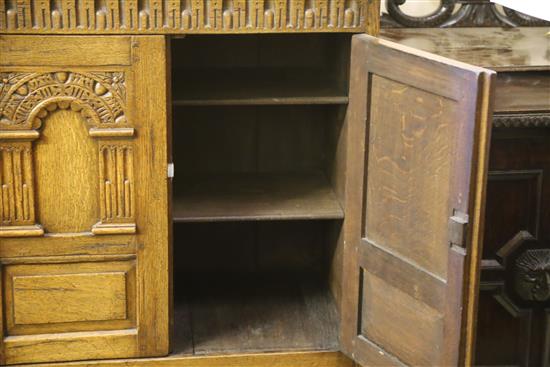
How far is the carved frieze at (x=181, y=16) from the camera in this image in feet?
6.34

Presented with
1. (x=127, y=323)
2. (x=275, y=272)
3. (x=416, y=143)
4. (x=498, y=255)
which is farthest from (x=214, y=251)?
(x=416, y=143)

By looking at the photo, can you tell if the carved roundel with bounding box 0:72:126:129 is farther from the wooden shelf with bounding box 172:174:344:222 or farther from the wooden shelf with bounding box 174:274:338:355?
the wooden shelf with bounding box 174:274:338:355

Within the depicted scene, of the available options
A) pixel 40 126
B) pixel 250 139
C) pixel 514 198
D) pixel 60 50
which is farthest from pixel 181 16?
pixel 514 198

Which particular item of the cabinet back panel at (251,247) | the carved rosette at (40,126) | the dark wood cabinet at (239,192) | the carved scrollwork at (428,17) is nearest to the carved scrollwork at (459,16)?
the carved scrollwork at (428,17)

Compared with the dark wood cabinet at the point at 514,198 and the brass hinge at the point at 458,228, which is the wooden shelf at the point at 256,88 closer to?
the dark wood cabinet at the point at 514,198

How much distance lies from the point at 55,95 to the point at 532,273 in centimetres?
118

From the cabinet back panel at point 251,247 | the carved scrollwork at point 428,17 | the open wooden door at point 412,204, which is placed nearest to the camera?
the open wooden door at point 412,204

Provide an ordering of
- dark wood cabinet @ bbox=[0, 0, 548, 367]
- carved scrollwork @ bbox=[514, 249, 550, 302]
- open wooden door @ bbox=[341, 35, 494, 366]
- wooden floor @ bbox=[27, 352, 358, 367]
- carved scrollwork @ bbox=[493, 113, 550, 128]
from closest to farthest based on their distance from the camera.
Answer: open wooden door @ bbox=[341, 35, 494, 366]
dark wood cabinet @ bbox=[0, 0, 548, 367]
carved scrollwork @ bbox=[493, 113, 550, 128]
wooden floor @ bbox=[27, 352, 358, 367]
carved scrollwork @ bbox=[514, 249, 550, 302]

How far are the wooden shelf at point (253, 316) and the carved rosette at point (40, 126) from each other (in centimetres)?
38

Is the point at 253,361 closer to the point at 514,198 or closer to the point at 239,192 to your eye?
the point at 239,192

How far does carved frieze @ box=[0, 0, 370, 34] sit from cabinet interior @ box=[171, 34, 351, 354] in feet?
0.67

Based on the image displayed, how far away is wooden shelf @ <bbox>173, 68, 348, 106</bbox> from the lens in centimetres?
215

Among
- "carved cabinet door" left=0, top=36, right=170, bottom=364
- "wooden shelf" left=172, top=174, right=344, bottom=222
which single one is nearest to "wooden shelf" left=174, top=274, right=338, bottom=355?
"carved cabinet door" left=0, top=36, right=170, bottom=364

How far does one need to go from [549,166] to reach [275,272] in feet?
2.66
